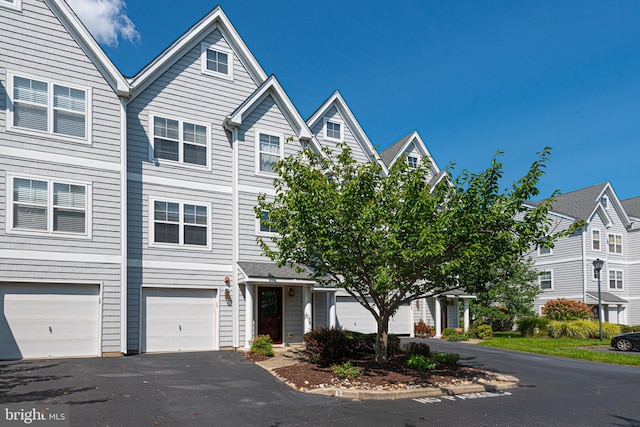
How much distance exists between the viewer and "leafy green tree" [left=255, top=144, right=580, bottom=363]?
12.2 metres

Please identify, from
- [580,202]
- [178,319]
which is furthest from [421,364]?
[580,202]

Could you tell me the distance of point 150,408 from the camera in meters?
10.0

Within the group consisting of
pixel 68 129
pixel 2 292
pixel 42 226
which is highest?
pixel 68 129

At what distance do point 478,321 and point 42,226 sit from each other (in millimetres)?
24829

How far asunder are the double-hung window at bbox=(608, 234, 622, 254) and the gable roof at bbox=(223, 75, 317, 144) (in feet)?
97.8

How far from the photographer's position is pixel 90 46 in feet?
57.1

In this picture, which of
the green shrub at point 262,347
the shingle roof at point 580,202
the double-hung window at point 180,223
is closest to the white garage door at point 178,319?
the double-hung window at point 180,223

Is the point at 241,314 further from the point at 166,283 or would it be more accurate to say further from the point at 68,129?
the point at 68,129

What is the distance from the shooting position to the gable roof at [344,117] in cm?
2608

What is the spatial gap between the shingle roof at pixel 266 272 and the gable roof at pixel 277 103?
18.1ft

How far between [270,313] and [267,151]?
654 centimetres

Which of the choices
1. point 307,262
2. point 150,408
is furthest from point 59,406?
point 307,262

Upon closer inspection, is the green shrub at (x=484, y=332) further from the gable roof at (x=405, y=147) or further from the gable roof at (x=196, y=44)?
the gable roof at (x=196, y=44)

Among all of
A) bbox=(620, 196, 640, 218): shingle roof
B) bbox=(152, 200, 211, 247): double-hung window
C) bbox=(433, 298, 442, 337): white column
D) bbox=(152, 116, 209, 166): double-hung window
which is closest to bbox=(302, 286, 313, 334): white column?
bbox=(152, 200, 211, 247): double-hung window
